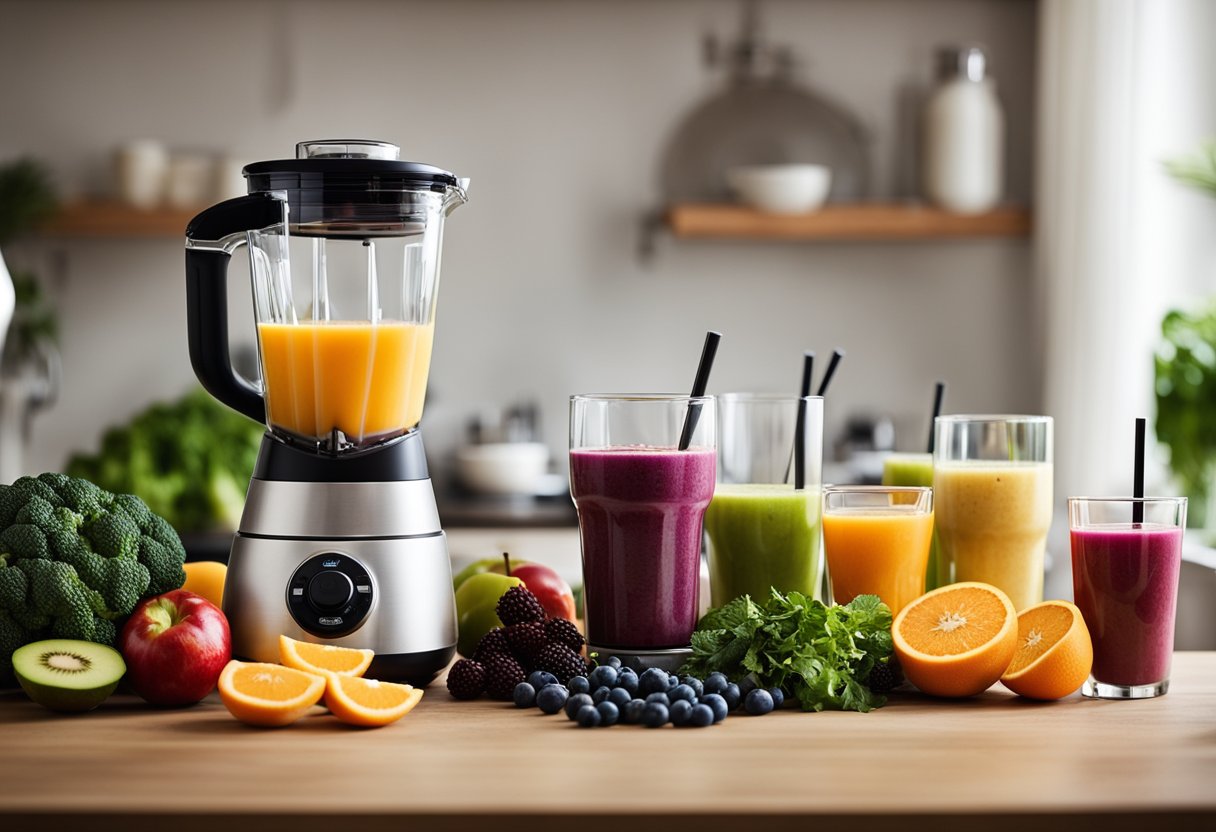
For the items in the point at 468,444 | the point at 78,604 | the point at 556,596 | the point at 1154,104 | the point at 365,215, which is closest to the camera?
the point at 78,604

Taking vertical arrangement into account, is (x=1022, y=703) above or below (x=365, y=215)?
below

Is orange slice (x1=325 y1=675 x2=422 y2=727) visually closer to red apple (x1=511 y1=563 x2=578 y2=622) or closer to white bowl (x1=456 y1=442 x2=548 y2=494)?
red apple (x1=511 y1=563 x2=578 y2=622)

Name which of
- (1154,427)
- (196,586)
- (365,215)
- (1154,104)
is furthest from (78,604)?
(1154,104)

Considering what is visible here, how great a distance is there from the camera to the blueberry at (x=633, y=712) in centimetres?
107

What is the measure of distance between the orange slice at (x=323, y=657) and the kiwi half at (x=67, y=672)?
15 centimetres

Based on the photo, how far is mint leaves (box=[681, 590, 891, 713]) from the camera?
114 centimetres

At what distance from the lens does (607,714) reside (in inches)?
42.0

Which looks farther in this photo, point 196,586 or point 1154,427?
point 1154,427

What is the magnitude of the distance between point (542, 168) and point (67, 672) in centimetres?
309

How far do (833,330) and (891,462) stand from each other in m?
2.53

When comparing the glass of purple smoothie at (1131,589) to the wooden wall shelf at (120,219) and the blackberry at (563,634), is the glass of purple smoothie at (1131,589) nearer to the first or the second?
the blackberry at (563,634)

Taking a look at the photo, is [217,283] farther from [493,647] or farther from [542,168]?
[542,168]

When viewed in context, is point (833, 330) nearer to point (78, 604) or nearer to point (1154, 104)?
point (1154, 104)

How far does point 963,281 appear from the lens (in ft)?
13.3
